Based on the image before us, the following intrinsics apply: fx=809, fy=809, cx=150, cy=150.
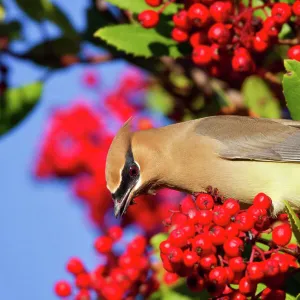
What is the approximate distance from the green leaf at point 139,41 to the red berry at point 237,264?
125cm

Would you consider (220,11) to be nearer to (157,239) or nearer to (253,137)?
(253,137)

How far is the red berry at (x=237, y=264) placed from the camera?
2.89 meters

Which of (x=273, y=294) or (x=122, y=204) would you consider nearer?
(x=273, y=294)

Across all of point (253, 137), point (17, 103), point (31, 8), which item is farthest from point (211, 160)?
point (31, 8)

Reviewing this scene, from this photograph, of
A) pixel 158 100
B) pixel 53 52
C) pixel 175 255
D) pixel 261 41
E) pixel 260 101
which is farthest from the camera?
pixel 158 100

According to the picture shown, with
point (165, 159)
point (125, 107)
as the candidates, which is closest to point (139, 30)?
point (165, 159)

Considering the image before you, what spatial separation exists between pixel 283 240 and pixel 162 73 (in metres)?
2.14

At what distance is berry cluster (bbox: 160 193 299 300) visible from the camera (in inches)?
114

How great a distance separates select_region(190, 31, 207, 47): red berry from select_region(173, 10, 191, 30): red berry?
0.16 ft

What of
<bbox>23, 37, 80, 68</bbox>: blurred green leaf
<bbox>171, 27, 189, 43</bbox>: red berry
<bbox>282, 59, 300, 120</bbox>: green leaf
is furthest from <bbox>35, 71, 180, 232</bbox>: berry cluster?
<bbox>282, 59, 300, 120</bbox>: green leaf

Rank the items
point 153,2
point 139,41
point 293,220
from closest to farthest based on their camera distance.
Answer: point 293,220, point 153,2, point 139,41

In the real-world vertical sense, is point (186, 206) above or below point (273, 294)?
above

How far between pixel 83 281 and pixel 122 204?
460 millimetres

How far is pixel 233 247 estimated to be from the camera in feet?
9.46
